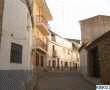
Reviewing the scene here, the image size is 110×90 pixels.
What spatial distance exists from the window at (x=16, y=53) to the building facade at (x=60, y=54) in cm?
2073

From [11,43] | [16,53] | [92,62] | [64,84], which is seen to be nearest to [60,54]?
[92,62]

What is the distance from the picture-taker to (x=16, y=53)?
8500 mm

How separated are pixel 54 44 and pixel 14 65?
26389mm

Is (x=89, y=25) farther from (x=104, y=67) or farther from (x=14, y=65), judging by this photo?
(x=14, y=65)

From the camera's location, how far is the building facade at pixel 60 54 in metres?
32.6

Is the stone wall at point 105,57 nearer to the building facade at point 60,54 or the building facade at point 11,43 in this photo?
the building facade at point 11,43

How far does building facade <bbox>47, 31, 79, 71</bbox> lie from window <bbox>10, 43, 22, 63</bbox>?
20.7 m

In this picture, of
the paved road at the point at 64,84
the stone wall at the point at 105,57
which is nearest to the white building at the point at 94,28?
the paved road at the point at 64,84

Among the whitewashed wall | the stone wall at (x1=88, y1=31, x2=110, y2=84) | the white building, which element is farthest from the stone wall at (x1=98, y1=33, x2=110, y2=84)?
the white building

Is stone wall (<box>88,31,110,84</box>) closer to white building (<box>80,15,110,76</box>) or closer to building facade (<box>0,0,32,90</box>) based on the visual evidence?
building facade (<box>0,0,32,90</box>)

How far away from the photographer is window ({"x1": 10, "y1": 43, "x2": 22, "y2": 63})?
25.9 feet

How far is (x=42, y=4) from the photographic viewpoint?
2053 cm

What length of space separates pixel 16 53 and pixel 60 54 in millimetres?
29436

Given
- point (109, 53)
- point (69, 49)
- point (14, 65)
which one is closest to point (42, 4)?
point (109, 53)
